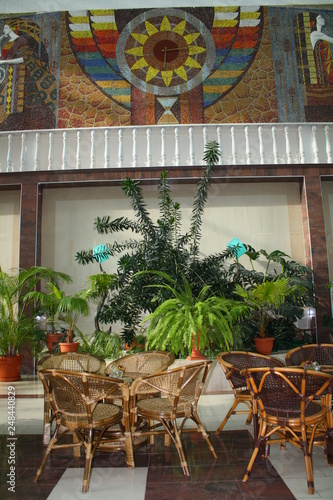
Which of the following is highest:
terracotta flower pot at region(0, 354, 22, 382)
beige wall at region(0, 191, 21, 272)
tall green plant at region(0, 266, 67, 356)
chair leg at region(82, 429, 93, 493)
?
beige wall at region(0, 191, 21, 272)

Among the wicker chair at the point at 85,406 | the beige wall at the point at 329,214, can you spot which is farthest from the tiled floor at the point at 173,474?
the beige wall at the point at 329,214

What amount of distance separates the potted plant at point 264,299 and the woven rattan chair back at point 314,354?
1.97 meters

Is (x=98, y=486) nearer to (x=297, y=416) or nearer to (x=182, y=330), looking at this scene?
(x=297, y=416)

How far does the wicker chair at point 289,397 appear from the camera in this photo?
9.48 feet

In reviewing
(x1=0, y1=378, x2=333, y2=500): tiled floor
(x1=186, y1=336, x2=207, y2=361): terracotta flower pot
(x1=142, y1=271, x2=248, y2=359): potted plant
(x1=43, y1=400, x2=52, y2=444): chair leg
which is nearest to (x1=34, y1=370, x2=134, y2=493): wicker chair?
(x1=0, y1=378, x2=333, y2=500): tiled floor

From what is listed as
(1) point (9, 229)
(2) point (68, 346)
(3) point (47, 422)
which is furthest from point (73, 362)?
(1) point (9, 229)

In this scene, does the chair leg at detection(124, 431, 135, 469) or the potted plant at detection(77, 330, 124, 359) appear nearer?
the chair leg at detection(124, 431, 135, 469)

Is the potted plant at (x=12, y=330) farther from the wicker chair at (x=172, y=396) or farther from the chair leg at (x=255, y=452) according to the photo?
the chair leg at (x=255, y=452)

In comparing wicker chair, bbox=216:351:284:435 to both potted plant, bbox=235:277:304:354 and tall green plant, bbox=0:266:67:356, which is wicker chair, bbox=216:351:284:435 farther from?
tall green plant, bbox=0:266:67:356

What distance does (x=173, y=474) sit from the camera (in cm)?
304

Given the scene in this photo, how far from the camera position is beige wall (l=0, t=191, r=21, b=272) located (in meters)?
8.52

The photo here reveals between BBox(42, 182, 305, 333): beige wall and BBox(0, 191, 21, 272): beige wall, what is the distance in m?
0.57

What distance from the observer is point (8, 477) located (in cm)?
299

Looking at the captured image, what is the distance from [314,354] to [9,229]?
654cm
